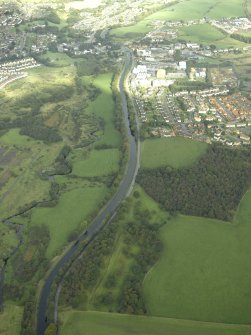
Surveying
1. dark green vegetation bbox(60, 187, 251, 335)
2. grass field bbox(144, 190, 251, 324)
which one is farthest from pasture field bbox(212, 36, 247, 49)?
dark green vegetation bbox(60, 187, 251, 335)

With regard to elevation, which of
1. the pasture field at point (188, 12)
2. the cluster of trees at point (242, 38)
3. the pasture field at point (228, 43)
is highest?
the pasture field at point (188, 12)

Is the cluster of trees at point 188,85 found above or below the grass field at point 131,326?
above

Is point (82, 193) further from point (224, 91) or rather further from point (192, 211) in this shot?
point (224, 91)

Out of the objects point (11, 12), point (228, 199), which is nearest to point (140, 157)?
point (228, 199)

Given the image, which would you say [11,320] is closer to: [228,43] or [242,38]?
[228,43]

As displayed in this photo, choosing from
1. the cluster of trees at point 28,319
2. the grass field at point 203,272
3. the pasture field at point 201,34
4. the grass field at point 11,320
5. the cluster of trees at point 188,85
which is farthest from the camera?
the pasture field at point 201,34

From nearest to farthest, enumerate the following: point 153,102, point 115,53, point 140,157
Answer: point 140,157, point 153,102, point 115,53

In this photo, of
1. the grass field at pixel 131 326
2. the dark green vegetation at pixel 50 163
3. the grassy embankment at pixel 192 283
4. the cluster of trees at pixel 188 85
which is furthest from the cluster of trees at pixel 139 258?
the cluster of trees at pixel 188 85

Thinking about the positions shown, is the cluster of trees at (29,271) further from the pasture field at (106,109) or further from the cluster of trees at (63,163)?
the pasture field at (106,109)
